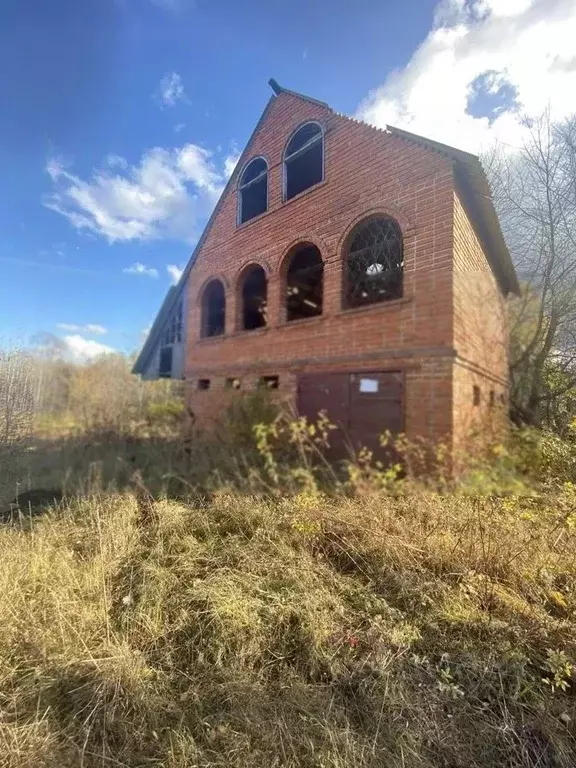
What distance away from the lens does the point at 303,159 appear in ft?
27.1

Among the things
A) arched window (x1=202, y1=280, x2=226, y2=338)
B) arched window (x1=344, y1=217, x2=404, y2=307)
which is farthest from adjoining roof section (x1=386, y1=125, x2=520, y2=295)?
arched window (x1=202, y1=280, x2=226, y2=338)

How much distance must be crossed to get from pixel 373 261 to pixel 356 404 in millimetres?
3205

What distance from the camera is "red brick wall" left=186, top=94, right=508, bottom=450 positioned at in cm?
529

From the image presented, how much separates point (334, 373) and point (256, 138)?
711 centimetres

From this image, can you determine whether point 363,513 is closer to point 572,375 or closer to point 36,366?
point 36,366

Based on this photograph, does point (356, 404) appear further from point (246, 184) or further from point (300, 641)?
point (246, 184)

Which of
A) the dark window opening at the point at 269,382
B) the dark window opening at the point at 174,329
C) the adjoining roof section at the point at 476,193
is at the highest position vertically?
the adjoining roof section at the point at 476,193

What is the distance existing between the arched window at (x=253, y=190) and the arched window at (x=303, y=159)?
0.76 meters

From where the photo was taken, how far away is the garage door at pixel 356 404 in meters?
5.69

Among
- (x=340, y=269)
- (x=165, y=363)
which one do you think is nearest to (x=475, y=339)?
(x=340, y=269)

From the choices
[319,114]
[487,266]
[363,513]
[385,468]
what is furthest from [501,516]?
A: [319,114]

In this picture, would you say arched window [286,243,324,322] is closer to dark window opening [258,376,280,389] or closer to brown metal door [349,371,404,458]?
dark window opening [258,376,280,389]

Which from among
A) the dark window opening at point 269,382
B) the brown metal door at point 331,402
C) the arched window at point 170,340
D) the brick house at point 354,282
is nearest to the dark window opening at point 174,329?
the arched window at point 170,340

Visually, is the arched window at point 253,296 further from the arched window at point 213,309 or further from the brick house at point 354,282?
the arched window at point 213,309
